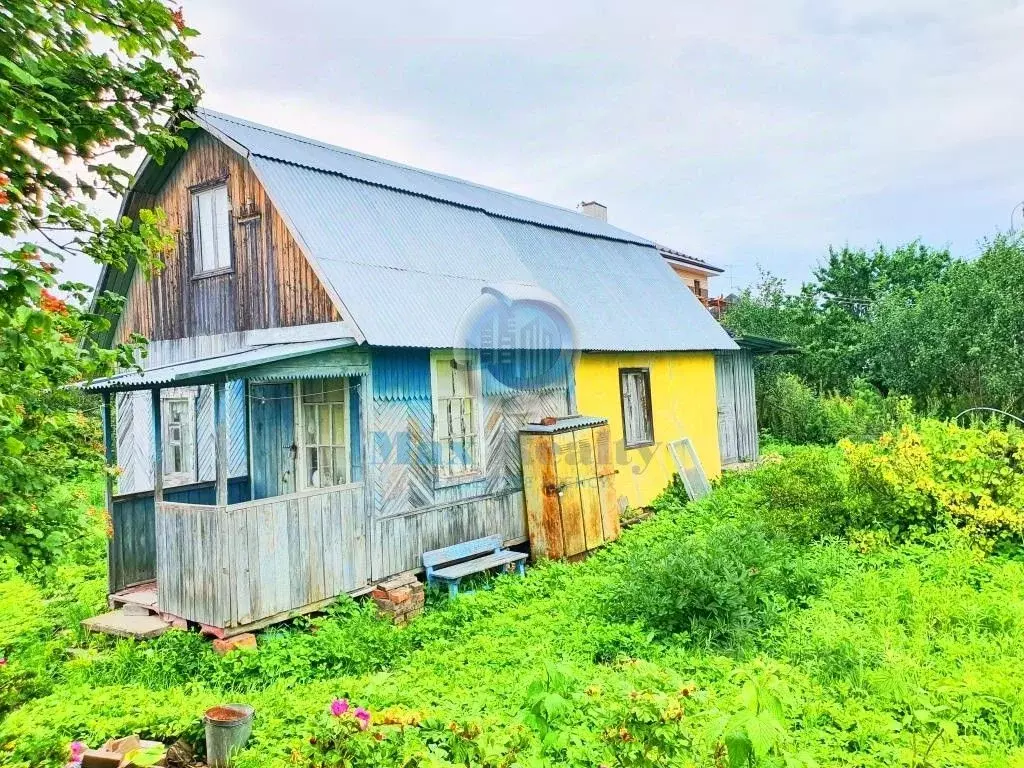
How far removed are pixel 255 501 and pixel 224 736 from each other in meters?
2.58

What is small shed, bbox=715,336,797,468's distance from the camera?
15.6 m

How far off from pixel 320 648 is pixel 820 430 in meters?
15.9

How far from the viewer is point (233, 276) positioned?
350 inches

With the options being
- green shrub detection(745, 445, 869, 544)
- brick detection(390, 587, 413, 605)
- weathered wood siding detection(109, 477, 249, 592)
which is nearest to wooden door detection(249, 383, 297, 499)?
weathered wood siding detection(109, 477, 249, 592)

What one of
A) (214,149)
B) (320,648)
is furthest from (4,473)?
(214,149)

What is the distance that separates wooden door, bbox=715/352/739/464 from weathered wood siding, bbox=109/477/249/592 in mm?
11336

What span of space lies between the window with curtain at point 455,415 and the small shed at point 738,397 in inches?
316

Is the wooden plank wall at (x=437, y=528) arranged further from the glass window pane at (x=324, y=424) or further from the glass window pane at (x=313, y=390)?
the glass window pane at (x=313, y=390)

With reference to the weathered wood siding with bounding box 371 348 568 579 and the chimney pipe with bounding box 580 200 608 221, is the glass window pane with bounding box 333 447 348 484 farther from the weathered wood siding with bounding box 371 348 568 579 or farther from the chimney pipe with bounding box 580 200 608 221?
the chimney pipe with bounding box 580 200 608 221

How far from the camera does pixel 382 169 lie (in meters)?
10.9

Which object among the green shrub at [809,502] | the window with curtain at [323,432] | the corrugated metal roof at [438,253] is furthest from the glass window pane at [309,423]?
the green shrub at [809,502]

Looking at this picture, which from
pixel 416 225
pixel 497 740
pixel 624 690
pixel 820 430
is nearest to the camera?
pixel 497 740

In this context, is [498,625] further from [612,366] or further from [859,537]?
[612,366]

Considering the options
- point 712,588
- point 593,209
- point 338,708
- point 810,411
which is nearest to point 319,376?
point 338,708
